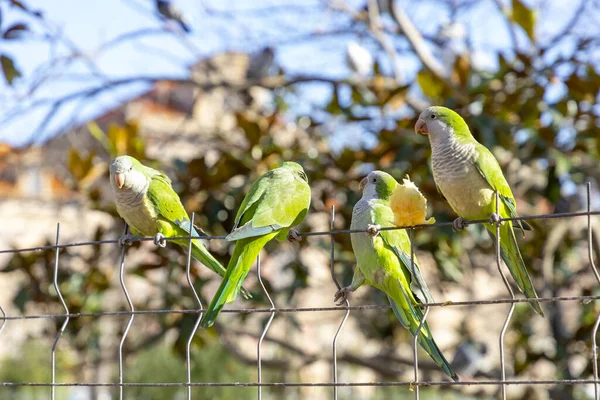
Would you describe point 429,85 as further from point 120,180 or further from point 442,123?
point 120,180

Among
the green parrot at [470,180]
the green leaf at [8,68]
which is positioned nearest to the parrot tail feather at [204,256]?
the green parrot at [470,180]

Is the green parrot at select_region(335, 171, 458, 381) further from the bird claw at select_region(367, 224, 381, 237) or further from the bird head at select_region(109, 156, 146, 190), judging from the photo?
the bird head at select_region(109, 156, 146, 190)

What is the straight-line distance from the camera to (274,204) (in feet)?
7.77

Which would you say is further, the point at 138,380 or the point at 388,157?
the point at 138,380

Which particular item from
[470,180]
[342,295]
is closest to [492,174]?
[470,180]

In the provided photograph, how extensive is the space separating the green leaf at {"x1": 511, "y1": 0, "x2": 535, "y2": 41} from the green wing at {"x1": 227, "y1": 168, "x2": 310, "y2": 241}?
2.34 metres

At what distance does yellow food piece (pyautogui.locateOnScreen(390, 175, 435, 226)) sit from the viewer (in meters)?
2.00

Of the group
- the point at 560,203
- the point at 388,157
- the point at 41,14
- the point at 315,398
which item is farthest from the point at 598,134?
the point at 315,398

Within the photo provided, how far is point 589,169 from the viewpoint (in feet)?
13.9

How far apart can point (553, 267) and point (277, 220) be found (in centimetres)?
366

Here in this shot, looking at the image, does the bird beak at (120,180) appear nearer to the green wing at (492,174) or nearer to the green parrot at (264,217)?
the green parrot at (264,217)

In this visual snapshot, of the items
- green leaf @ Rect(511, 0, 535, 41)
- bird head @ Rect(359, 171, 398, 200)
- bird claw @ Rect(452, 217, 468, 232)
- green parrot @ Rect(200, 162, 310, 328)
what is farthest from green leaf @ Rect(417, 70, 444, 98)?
bird claw @ Rect(452, 217, 468, 232)

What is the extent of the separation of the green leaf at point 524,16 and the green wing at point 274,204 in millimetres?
2340

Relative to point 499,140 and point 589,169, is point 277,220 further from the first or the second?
point 589,169
